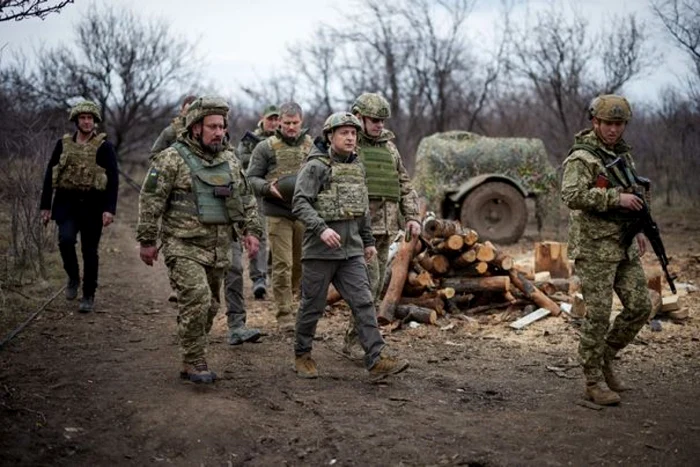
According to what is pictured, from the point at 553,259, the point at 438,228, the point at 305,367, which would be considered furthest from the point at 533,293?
the point at 305,367

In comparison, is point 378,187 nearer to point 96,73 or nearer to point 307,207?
point 307,207

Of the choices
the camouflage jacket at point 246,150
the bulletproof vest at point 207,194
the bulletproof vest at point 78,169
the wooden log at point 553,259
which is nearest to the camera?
the bulletproof vest at point 207,194

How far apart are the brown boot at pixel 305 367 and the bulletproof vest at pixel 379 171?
1.36 m

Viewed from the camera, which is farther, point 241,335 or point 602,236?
point 241,335

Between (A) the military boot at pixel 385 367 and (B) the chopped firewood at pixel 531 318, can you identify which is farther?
(B) the chopped firewood at pixel 531 318

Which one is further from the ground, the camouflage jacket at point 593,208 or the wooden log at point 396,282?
the camouflage jacket at point 593,208

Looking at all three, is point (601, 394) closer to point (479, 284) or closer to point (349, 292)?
point (349, 292)

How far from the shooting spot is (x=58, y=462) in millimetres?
3859

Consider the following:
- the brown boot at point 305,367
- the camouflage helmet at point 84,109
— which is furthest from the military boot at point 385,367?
the camouflage helmet at point 84,109

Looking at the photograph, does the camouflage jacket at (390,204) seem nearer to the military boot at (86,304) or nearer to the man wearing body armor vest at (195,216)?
the man wearing body armor vest at (195,216)

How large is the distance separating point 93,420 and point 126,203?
17758 millimetres

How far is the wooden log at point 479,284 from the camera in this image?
316 inches

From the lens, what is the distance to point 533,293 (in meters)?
8.00

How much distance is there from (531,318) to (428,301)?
3.49 ft
